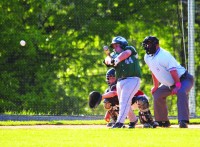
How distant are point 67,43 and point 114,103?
9853mm

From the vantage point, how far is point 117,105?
1405cm

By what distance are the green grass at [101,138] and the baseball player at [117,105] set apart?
1.49m

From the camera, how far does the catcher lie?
1355 centimetres

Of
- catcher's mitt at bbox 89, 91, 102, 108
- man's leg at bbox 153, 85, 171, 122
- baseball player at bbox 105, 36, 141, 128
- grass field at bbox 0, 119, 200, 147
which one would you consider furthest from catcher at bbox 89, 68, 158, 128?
grass field at bbox 0, 119, 200, 147

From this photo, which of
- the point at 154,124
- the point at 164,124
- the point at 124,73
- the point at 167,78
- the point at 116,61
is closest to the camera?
the point at 116,61

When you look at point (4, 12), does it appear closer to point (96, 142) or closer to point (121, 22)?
point (121, 22)

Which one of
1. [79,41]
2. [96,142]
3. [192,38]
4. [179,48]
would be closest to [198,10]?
[179,48]

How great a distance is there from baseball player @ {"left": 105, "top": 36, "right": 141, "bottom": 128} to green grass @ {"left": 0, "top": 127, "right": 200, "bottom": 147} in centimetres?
75

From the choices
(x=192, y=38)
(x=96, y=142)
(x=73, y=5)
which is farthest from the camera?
(x=73, y=5)

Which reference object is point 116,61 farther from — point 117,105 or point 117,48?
point 117,105

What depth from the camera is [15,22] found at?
74.4ft

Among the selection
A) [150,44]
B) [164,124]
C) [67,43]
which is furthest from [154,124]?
[67,43]

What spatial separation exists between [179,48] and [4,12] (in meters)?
5.40

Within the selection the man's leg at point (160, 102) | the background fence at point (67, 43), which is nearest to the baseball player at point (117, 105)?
the man's leg at point (160, 102)
